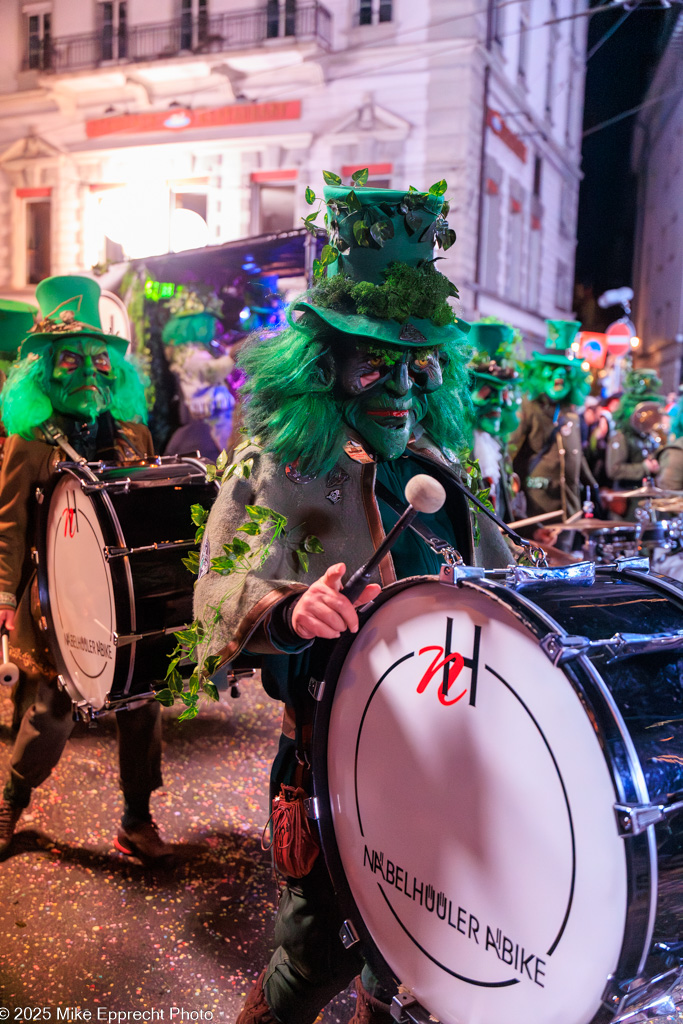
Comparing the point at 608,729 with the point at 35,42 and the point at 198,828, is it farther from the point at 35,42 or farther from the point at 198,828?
the point at 35,42

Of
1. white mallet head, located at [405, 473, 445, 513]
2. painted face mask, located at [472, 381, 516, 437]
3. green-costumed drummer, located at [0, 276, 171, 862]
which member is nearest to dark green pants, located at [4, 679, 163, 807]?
green-costumed drummer, located at [0, 276, 171, 862]

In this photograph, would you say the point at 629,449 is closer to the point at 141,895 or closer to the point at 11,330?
the point at 11,330

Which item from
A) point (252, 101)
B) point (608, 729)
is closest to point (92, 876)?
A: point (608, 729)

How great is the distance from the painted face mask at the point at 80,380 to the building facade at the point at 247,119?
5.82 meters

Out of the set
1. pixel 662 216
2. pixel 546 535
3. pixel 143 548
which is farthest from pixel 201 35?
pixel 143 548

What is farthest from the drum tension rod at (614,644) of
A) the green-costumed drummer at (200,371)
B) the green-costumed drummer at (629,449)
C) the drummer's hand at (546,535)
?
the green-costumed drummer at (629,449)

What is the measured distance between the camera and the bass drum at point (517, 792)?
1174 millimetres

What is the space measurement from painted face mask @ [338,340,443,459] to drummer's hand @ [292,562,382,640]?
437 millimetres

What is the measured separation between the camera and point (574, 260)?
10555 millimetres

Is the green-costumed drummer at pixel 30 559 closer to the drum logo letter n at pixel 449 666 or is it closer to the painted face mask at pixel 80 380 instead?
the painted face mask at pixel 80 380

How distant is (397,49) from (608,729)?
9.29 meters

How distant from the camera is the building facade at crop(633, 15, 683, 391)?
683 cm

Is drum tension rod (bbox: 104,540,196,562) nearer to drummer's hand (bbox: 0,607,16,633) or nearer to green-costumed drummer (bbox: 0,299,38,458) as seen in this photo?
drummer's hand (bbox: 0,607,16,633)

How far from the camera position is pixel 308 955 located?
1.78 metres
